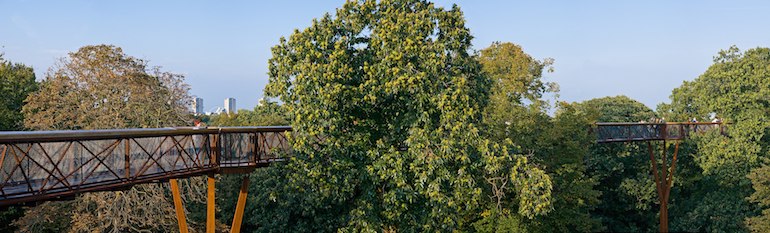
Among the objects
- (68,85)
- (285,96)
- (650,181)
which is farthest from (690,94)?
(68,85)

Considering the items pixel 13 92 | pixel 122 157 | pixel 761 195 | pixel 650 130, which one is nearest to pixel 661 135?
pixel 650 130

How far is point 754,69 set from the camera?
25281 mm

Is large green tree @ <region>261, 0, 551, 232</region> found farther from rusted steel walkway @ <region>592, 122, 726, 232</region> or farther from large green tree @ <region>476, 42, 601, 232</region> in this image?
rusted steel walkway @ <region>592, 122, 726, 232</region>

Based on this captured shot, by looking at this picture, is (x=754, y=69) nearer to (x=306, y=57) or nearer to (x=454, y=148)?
(x=454, y=148)

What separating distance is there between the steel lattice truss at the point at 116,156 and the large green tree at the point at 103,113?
521 centimetres

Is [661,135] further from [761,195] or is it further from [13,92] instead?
[13,92]

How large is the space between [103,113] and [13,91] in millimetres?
9459

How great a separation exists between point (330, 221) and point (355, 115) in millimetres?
2666

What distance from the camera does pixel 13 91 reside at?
81.6 feet

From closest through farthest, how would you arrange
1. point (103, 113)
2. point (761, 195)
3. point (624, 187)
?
point (103, 113), point (761, 195), point (624, 187)

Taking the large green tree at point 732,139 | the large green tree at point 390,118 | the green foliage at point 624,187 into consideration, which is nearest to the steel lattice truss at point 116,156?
the large green tree at point 390,118

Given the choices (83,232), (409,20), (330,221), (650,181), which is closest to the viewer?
(409,20)

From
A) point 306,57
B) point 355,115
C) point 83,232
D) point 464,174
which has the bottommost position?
point 83,232

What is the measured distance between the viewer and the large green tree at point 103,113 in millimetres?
17422
